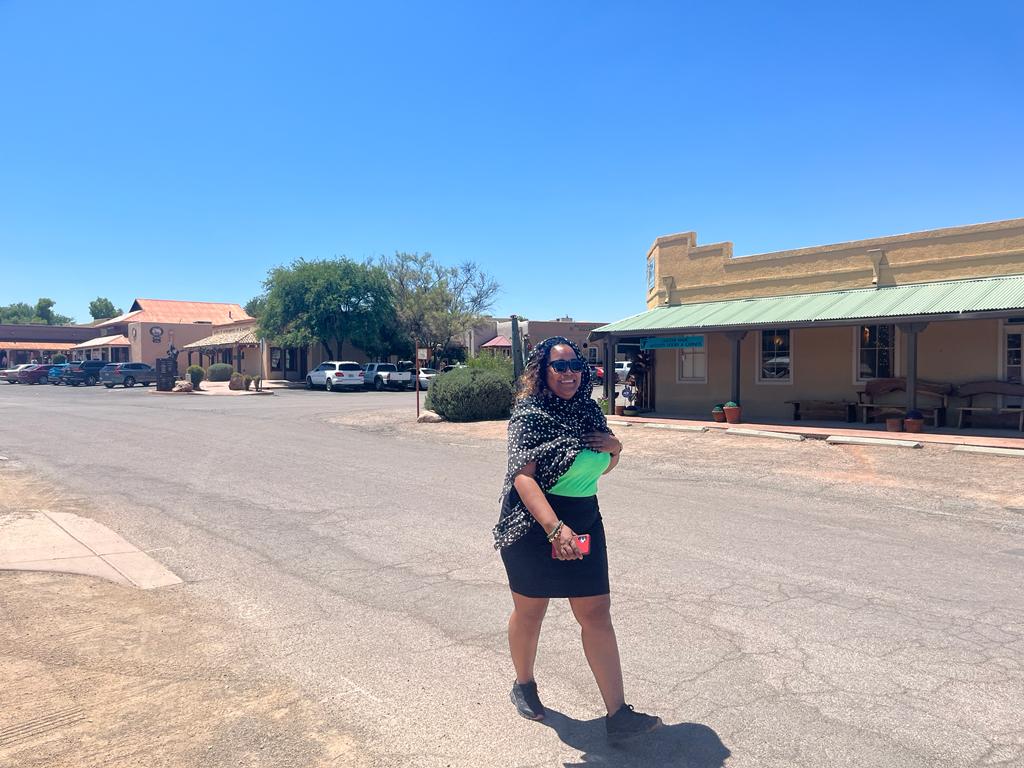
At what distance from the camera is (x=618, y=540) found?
7.29 meters

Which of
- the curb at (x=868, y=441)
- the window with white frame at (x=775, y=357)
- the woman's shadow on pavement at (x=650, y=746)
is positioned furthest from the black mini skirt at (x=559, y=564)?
the window with white frame at (x=775, y=357)

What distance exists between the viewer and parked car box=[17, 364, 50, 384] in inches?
2050

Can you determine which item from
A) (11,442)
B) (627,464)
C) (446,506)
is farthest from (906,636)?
(11,442)

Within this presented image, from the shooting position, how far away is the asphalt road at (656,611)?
3488 mm

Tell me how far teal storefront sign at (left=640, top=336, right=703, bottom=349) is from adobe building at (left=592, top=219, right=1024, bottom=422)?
3 centimetres

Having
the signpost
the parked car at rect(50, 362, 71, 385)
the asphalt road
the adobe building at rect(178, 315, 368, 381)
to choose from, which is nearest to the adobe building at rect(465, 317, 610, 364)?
the adobe building at rect(178, 315, 368, 381)

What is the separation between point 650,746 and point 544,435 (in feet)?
4.60

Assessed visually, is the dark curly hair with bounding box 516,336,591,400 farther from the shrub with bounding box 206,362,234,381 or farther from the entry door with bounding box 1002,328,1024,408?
the shrub with bounding box 206,362,234,381

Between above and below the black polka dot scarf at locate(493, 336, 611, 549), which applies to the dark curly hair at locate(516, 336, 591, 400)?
above

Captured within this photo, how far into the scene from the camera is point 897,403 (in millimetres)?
17281

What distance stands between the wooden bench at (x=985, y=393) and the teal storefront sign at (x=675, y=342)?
234 inches

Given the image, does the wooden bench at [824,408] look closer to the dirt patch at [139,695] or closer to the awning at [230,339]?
the dirt patch at [139,695]

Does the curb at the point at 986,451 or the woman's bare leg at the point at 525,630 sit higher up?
the woman's bare leg at the point at 525,630

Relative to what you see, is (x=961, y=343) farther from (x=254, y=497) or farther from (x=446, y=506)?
(x=254, y=497)
